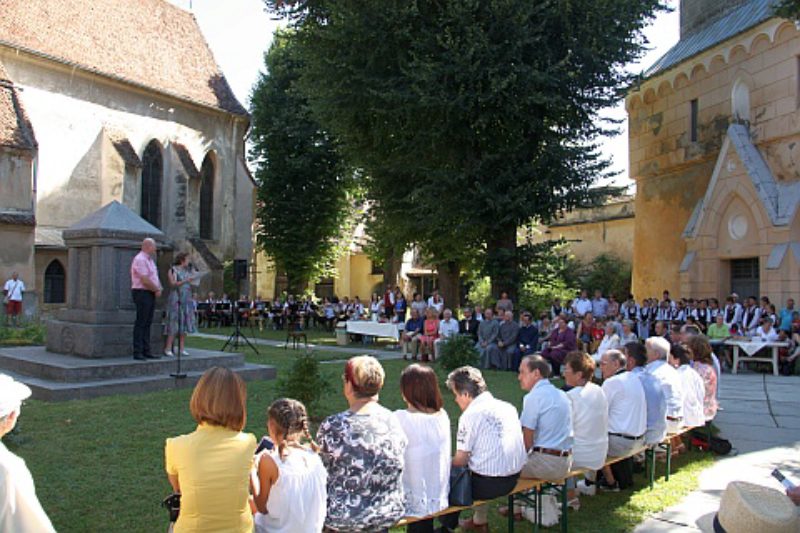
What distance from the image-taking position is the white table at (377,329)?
65.5ft

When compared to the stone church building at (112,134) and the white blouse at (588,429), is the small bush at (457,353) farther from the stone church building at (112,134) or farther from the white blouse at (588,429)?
the stone church building at (112,134)

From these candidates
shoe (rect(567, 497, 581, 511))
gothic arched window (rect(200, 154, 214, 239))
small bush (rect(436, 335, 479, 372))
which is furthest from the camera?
gothic arched window (rect(200, 154, 214, 239))

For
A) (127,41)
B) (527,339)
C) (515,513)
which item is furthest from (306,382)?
(127,41)

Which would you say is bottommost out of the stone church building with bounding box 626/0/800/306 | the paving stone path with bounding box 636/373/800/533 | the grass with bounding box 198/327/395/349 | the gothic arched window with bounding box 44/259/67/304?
the paving stone path with bounding box 636/373/800/533

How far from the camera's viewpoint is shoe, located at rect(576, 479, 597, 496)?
6.24 meters

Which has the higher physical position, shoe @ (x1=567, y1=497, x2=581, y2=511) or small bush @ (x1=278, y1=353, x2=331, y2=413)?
small bush @ (x1=278, y1=353, x2=331, y2=413)

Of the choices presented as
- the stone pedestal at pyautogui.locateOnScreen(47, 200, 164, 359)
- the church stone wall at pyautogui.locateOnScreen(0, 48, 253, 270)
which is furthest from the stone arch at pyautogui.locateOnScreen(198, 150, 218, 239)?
the stone pedestal at pyautogui.locateOnScreen(47, 200, 164, 359)

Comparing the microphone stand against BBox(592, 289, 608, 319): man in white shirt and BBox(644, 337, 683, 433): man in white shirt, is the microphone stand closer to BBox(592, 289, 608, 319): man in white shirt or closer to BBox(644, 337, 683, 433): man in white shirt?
BBox(644, 337, 683, 433): man in white shirt

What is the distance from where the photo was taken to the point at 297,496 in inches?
133

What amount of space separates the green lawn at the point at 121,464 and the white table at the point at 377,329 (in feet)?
32.8

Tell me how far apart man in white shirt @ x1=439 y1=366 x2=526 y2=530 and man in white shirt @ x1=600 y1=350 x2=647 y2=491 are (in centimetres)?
170

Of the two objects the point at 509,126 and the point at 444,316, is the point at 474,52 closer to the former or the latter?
the point at 509,126

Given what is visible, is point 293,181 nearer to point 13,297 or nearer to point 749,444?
point 13,297

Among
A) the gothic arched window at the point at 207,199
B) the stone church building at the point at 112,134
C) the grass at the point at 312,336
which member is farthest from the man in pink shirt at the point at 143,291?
the gothic arched window at the point at 207,199
